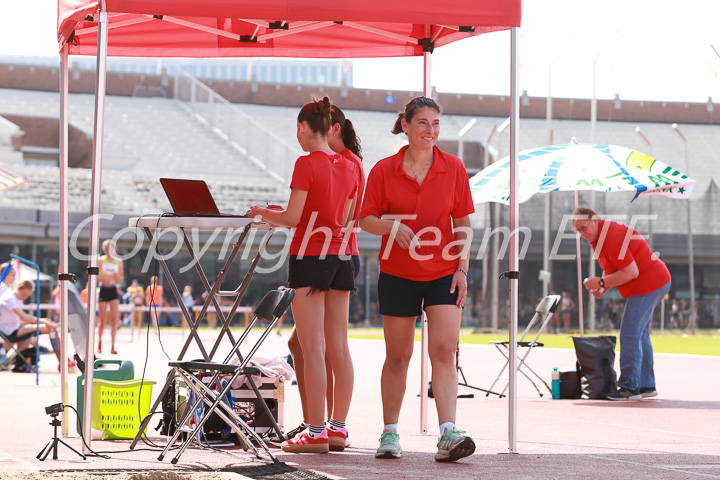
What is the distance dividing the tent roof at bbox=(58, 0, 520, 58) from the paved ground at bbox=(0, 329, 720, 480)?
2463 millimetres

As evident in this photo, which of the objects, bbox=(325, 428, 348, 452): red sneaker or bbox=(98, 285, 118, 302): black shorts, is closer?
bbox=(325, 428, 348, 452): red sneaker

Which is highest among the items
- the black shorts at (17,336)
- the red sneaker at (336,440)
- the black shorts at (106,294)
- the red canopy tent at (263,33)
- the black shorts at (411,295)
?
the red canopy tent at (263,33)

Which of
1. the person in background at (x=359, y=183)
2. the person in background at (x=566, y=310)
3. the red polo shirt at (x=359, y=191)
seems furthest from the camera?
the person in background at (x=566, y=310)

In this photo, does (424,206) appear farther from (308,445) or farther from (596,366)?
(596,366)

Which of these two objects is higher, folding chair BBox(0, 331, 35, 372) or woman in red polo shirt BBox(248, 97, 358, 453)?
woman in red polo shirt BBox(248, 97, 358, 453)

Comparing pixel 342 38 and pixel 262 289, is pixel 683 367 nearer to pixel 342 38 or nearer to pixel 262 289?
pixel 342 38

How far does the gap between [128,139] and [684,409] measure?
3863 cm

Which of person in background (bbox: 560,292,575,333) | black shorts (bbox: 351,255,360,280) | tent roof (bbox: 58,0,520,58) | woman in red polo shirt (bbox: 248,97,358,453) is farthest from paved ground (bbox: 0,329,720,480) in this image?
person in background (bbox: 560,292,575,333)

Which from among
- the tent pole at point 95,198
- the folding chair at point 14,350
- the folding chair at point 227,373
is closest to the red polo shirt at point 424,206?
the folding chair at point 227,373

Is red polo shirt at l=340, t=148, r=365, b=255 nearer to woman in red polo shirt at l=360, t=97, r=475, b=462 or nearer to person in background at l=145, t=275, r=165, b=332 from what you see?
woman in red polo shirt at l=360, t=97, r=475, b=462

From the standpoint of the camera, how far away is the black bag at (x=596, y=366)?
35.9ft

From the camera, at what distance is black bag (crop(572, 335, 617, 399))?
35.9 ft

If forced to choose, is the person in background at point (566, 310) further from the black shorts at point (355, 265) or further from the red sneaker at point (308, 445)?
the red sneaker at point (308, 445)

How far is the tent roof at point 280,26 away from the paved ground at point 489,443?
8.08ft
